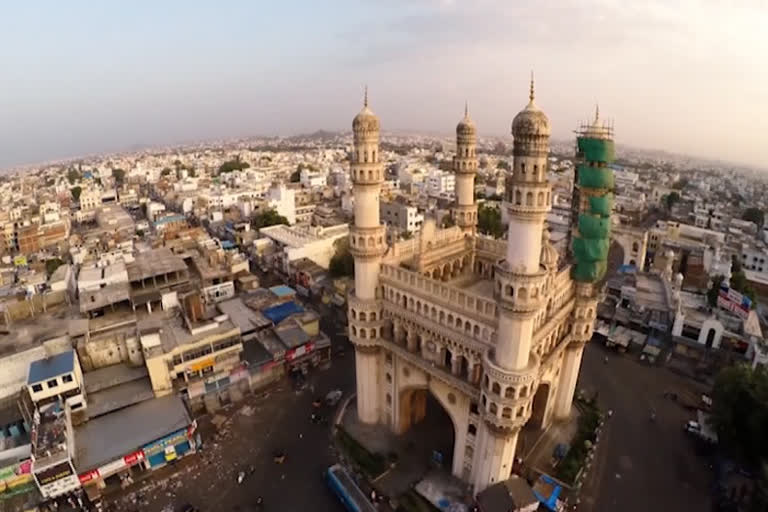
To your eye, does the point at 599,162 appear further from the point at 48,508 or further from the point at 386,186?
the point at 386,186

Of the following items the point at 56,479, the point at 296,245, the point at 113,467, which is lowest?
the point at 113,467

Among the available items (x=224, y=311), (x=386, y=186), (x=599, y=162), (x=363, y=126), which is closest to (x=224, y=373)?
(x=224, y=311)

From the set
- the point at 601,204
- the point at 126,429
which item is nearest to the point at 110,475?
the point at 126,429

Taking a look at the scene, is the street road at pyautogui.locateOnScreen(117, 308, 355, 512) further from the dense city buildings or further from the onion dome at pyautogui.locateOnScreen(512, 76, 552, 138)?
the onion dome at pyautogui.locateOnScreen(512, 76, 552, 138)

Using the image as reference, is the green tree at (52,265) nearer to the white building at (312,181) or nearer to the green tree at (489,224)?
the white building at (312,181)

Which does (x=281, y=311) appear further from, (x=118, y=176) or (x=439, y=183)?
(x=118, y=176)

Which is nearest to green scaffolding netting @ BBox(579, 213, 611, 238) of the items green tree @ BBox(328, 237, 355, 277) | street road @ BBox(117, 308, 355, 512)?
street road @ BBox(117, 308, 355, 512)

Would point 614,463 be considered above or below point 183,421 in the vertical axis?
below
